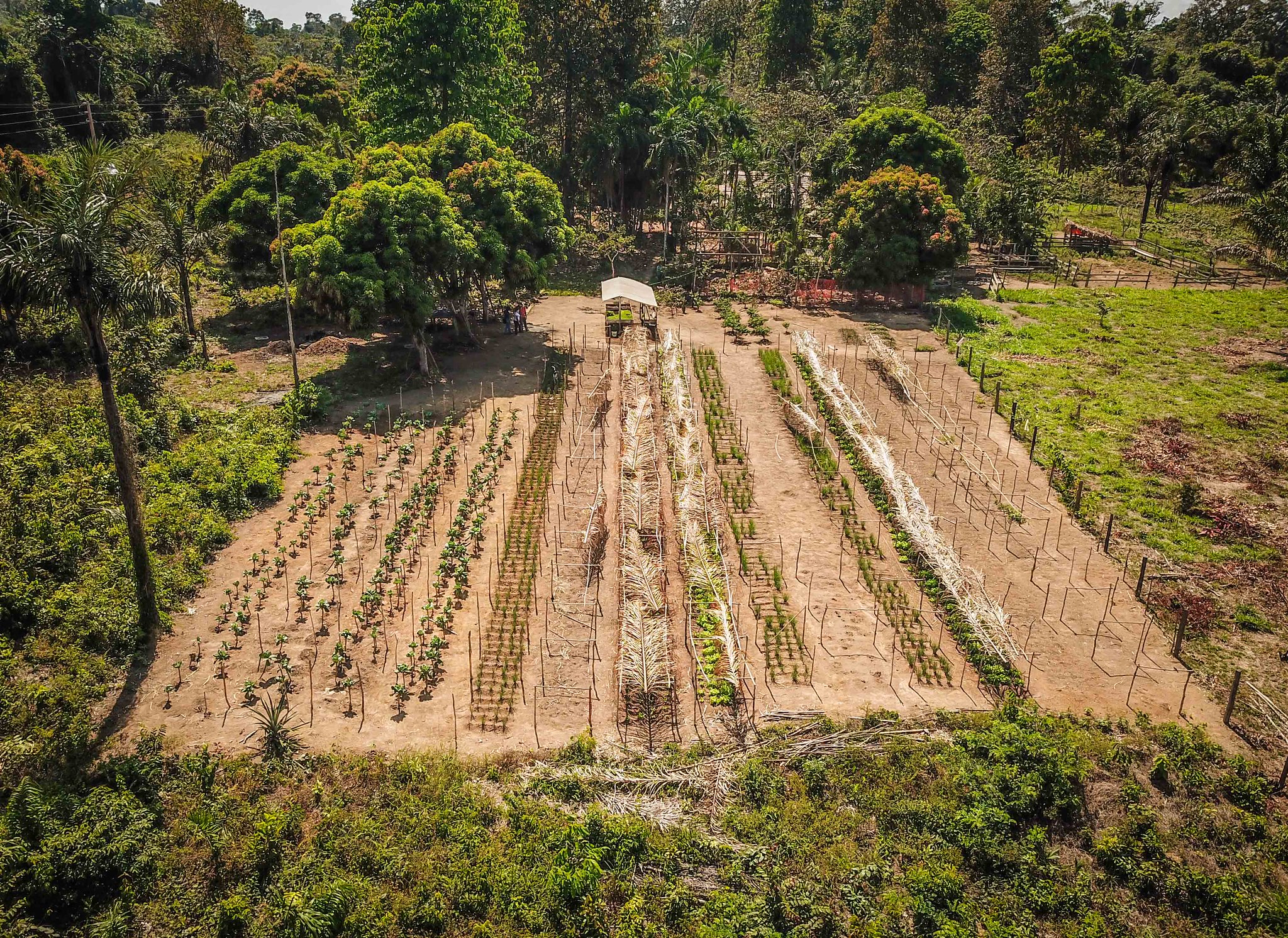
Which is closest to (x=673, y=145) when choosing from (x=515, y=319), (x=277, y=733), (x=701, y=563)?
(x=515, y=319)

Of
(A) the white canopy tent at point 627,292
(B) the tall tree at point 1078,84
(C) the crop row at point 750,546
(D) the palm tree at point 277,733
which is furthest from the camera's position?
(B) the tall tree at point 1078,84

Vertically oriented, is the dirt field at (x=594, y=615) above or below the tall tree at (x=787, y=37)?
below

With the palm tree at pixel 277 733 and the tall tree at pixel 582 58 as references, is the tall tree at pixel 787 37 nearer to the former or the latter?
the tall tree at pixel 582 58

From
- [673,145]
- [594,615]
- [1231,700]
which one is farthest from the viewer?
[673,145]

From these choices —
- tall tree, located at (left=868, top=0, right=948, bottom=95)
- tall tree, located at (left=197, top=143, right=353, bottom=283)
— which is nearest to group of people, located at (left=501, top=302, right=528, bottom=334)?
tall tree, located at (left=197, top=143, right=353, bottom=283)

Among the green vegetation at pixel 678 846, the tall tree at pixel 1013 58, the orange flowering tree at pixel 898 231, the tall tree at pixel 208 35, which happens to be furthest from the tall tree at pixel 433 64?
the tall tree at pixel 1013 58

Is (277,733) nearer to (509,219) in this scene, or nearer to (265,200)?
(509,219)

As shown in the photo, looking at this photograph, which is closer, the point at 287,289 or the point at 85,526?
the point at 85,526

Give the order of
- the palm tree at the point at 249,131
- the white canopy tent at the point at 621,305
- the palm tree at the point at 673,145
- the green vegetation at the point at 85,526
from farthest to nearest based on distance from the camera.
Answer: the palm tree at the point at 673,145 < the palm tree at the point at 249,131 < the white canopy tent at the point at 621,305 < the green vegetation at the point at 85,526

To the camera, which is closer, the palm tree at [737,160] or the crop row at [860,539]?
the crop row at [860,539]
